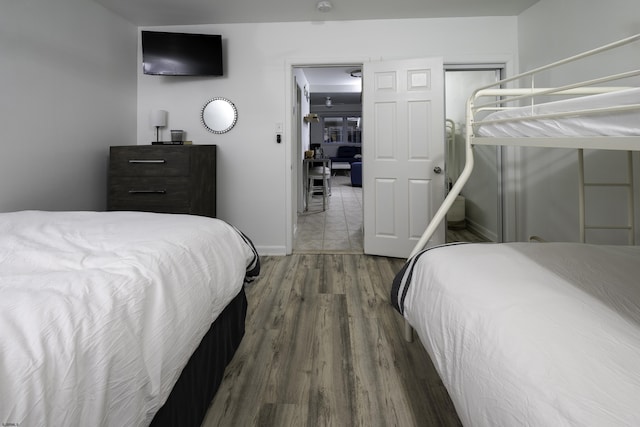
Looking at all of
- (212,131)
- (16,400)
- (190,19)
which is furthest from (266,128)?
(16,400)

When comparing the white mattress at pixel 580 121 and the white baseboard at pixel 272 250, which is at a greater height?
the white mattress at pixel 580 121

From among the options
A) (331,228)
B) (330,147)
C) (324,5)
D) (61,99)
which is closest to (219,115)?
(61,99)

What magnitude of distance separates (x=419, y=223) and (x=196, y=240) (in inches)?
97.0

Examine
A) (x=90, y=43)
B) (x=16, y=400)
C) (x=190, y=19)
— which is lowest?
(x=16, y=400)

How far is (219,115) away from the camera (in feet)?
11.2

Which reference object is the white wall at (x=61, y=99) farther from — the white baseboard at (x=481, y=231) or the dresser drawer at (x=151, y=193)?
the white baseboard at (x=481, y=231)

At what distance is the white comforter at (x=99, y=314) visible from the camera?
0.53 m

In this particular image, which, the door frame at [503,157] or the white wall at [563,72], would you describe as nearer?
the white wall at [563,72]

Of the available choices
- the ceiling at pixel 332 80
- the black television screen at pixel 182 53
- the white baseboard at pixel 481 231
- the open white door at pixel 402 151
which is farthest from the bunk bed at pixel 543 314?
the ceiling at pixel 332 80

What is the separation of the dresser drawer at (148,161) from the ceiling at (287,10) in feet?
4.13

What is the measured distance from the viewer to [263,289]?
2.52 metres

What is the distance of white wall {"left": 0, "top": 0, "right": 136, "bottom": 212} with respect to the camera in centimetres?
220

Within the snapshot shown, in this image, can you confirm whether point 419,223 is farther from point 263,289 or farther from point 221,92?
point 221,92

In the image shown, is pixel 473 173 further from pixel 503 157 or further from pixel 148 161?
pixel 148 161
